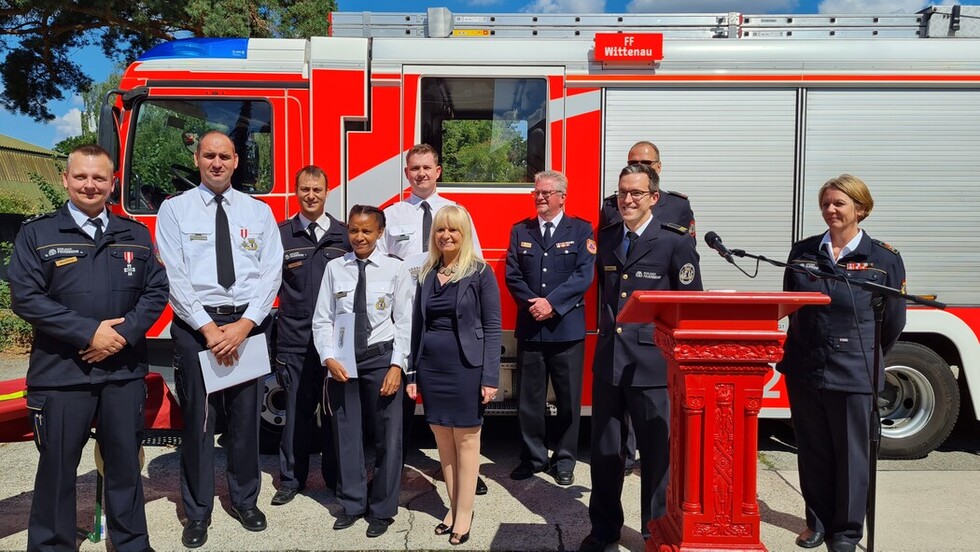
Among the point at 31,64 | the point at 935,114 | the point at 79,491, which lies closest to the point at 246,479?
the point at 79,491

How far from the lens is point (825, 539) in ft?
12.2

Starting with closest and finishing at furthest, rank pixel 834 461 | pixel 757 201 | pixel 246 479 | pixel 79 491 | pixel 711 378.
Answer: pixel 711 378, pixel 834 461, pixel 246 479, pixel 79 491, pixel 757 201

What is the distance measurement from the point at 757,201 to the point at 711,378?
9.09 feet

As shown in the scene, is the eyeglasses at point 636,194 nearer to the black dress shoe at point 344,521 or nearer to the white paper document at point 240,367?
the white paper document at point 240,367

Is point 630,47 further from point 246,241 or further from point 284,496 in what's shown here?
point 284,496

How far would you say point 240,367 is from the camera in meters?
3.82

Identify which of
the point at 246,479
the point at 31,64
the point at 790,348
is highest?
the point at 31,64

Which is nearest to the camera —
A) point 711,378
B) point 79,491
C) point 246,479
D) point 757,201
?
point 711,378

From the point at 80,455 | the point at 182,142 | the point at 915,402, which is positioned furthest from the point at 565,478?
the point at 182,142

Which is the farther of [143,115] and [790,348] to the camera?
[143,115]

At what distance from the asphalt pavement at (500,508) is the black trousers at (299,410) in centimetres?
24

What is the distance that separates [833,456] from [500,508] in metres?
1.96

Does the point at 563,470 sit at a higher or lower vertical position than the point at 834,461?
lower

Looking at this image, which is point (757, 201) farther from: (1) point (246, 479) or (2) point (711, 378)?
(1) point (246, 479)
